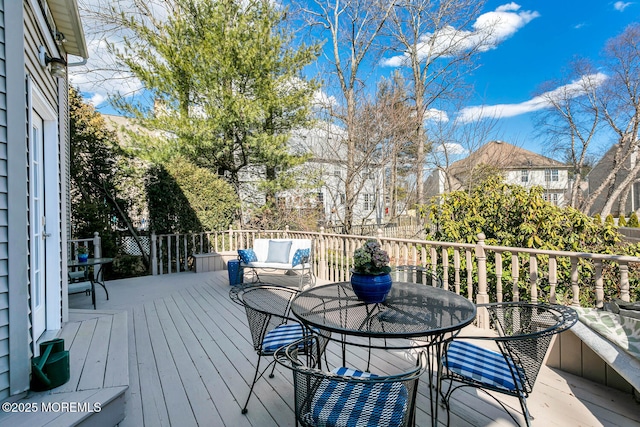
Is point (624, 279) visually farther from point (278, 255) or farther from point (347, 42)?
point (347, 42)

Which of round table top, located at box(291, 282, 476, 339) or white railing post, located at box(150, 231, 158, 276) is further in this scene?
white railing post, located at box(150, 231, 158, 276)

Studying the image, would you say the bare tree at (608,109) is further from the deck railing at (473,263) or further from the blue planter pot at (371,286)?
the blue planter pot at (371,286)

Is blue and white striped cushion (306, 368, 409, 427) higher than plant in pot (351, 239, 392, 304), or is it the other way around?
plant in pot (351, 239, 392, 304)

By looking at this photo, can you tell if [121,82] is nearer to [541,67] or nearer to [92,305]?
[92,305]

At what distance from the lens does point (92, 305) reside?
15.6 feet

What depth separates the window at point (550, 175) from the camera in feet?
61.1

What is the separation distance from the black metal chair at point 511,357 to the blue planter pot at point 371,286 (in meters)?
0.49

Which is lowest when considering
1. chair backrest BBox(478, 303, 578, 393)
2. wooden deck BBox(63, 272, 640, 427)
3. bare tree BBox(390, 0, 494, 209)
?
wooden deck BBox(63, 272, 640, 427)

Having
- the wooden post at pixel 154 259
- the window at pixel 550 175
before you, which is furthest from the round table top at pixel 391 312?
the window at pixel 550 175

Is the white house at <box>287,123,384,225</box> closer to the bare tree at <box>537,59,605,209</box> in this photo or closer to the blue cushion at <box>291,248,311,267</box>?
the blue cushion at <box>291,248,311,267</box>

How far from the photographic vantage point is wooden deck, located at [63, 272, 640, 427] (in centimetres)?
200

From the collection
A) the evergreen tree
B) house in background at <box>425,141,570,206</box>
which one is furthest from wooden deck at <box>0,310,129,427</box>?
house in background at <box>425,141,570,206</box>

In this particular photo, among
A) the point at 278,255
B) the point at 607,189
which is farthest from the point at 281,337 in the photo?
the point at 607,189

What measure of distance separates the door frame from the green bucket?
0.91 m
